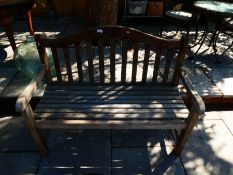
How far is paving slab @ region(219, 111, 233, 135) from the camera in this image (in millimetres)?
3365

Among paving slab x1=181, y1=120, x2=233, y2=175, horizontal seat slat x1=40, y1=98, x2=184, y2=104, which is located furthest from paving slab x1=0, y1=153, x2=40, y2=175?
paving slab x1=181, y1=120, x2=233, y2=175

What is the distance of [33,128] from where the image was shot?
8.00 feet

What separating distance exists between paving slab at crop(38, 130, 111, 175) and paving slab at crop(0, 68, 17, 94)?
4.14ft

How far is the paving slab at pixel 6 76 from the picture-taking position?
3.79 m

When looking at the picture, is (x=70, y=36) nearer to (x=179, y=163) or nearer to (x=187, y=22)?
(x=179, y=163)

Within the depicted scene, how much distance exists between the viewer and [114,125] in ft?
7.99

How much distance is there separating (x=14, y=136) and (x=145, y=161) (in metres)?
1.69

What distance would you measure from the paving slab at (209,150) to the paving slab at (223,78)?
61cm

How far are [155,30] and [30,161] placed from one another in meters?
4.61

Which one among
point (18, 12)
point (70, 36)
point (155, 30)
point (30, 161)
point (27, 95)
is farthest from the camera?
point (155, 30)

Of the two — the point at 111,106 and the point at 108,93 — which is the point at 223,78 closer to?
the point at 108,93

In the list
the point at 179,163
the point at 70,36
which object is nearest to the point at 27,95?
the point at 70,36

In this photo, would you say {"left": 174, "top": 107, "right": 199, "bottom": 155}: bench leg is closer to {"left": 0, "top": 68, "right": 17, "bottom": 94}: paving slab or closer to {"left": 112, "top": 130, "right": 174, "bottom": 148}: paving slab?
{"left": 112, "top": 130, "right": 174, "bottom": 148}: paving slab

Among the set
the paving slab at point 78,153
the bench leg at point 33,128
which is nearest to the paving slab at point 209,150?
the paving slab at point 78,153
